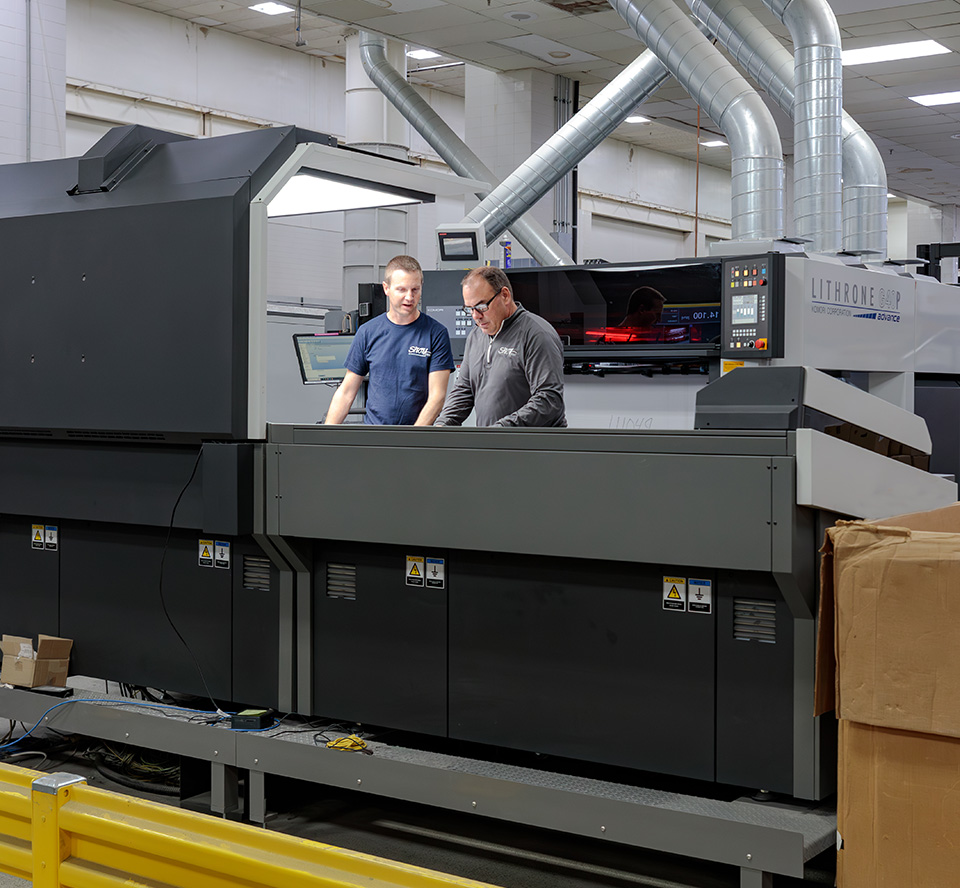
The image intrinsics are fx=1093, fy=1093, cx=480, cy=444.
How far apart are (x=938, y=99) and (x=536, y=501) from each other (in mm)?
10301

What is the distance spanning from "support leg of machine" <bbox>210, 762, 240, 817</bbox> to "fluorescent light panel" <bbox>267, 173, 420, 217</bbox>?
1.70m

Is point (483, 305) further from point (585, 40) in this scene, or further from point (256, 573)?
point (585, 40)

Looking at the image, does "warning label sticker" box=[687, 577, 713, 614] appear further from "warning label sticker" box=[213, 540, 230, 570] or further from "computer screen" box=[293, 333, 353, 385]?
"computer screen" box=[293, 333, 353, 385]

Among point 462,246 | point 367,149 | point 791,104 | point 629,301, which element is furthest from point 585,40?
point 462,246

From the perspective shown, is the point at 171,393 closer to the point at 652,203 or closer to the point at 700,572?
the point at 700,572

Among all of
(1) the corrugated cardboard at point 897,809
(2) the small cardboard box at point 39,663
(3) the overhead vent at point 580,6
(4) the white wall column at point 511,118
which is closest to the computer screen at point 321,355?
(2) the small cardboard box at point 39,663

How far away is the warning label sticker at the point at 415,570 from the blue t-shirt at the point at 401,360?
1.05 m

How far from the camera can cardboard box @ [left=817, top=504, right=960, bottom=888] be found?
6.57 ft

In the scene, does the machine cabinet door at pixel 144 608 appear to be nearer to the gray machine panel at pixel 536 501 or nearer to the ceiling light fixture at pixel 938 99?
the gray machine panel at pixel 536 501

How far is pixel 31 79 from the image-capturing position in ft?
23.0

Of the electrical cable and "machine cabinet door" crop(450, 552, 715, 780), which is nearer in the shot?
"machine cabinet door" crop(450, 552, 715, 780)

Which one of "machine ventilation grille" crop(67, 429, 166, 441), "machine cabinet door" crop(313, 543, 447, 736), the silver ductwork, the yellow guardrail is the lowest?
the yellow guardrail

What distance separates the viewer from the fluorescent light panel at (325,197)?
3.46 m

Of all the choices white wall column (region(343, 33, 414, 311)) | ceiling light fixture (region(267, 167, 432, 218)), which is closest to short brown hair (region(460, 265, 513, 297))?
ceiling light fixture (region(267, 167, 432, 218))
